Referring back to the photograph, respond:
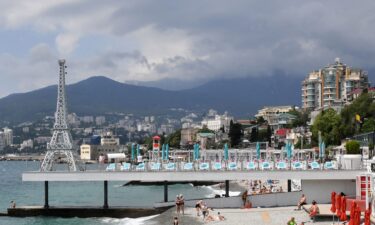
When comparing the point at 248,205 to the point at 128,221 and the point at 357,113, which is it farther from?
the point at 357,113

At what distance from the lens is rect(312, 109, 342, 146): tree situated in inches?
4621

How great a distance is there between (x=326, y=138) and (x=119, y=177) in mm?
78121

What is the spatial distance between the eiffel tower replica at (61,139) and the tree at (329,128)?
2774 inches

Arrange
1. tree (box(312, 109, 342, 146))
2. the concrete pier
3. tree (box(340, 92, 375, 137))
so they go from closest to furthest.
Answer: the concrete pier, tree (box(340, 92, 375, 137)), tree (box(312, 109, 342, 146))

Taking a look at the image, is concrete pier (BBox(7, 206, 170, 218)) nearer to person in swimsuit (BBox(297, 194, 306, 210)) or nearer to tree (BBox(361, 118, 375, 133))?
person in swimsuit (BBox(297, 194, 306, 210))

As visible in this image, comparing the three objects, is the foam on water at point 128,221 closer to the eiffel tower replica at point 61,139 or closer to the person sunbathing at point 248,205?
the person sunbathing at point 248,205

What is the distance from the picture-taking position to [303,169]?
45062 millimetres

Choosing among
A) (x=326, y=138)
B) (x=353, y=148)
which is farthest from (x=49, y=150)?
(x=326, y=138)

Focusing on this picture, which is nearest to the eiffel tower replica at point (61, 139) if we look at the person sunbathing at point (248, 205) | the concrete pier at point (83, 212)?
the concrete pier at point (83, 212)

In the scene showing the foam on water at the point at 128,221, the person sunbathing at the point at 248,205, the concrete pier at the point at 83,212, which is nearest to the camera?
the foam on water at the point at 128,221

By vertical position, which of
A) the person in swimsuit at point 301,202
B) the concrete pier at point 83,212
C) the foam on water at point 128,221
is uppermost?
the person in swimsuit at point 301,202

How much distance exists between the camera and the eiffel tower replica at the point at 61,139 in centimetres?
5144

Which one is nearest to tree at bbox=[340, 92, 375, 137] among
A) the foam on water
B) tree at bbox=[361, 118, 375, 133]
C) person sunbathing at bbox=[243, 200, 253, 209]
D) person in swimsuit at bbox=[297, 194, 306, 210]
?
tree at bbox=[361, 118, 375, 133]

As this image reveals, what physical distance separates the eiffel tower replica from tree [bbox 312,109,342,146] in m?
70.5
